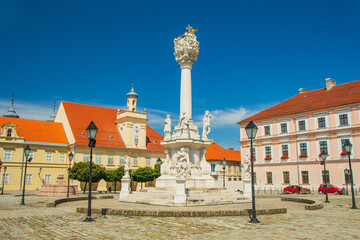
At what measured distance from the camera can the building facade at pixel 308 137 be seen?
1533 inches

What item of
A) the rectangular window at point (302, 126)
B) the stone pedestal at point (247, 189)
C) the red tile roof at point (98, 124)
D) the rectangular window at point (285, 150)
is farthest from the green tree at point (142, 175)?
the stone pedestal at point (247, 189)

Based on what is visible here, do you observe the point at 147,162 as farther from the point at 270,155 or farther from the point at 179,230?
the point at 179,230

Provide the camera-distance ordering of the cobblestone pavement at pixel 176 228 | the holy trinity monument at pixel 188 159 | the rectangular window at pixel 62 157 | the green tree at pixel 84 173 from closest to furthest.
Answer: the cobblestone pavement at pixel 176 228 < the holy trinity monument at pixel 188 159 < the green tree at pixel 84 173 < the rectangular window at pixel 62 157

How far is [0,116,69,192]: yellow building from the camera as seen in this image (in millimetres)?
45188

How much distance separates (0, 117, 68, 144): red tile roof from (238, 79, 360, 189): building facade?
28.9 meters

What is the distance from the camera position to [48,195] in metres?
30.6

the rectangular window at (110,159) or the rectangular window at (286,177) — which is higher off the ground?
the rectangular window at (110,159)

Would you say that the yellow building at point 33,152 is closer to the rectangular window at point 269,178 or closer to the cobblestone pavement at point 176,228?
the rectangular window at point 269,178

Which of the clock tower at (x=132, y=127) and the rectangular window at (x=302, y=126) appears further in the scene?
the clock tower at (x=132, y=127)

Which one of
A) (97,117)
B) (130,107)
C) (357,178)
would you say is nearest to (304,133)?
(357,178)

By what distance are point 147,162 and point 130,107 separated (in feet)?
34.9

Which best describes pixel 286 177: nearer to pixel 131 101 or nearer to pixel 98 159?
pixel 98 159

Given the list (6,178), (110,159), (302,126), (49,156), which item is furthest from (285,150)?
(6,178)

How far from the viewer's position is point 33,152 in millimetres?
47125
